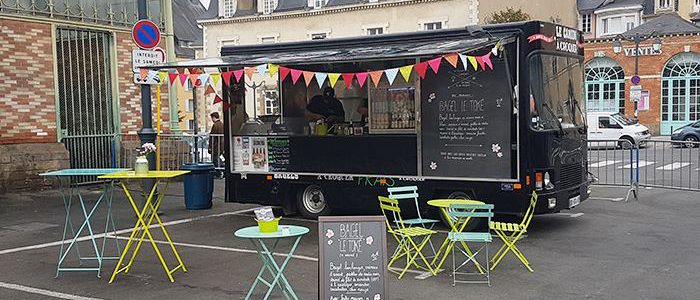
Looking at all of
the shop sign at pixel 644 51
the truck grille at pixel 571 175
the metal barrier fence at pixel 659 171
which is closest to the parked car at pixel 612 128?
the metal barrier fence at pixel 659 171

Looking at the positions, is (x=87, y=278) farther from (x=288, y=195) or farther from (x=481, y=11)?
(x=481, y=11)

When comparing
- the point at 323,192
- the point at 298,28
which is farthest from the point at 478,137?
the point at 298,28

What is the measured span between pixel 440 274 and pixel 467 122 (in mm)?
2882

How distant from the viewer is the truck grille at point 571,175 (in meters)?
10.2

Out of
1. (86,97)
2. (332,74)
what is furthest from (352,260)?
(86,97)

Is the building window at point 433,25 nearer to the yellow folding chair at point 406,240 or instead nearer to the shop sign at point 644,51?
the shop sign at point 644,51

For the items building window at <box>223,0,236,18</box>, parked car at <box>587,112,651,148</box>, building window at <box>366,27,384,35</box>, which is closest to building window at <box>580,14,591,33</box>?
building window at <box>366,27,384,35</box>

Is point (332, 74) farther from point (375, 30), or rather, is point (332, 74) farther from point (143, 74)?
point (375, 30)

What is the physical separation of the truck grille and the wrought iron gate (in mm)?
10519

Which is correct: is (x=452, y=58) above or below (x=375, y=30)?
below

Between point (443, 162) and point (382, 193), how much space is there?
3.56 feet

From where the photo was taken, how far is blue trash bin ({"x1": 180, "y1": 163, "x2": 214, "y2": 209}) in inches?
505

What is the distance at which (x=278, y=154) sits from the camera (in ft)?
38.6

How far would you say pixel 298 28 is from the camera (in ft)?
147
